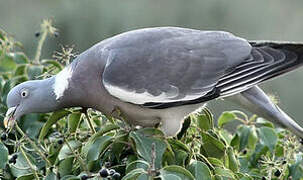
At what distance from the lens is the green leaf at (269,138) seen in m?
1.63

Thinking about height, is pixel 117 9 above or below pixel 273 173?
below

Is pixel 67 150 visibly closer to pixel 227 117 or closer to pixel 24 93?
pixel 24 93

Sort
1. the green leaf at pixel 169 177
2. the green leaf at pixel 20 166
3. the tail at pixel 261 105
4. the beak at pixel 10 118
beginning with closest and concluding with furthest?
1. the green leaf at pixel 169 177
2. the green leaf at pixel 20 166
3. the beak at pixel 10 118
4. the tail at pixel 261 105

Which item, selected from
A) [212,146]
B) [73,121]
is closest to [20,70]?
[73,121]

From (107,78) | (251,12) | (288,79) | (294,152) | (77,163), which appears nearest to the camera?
(77,163)

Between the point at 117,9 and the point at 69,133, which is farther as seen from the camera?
the point at 117,9

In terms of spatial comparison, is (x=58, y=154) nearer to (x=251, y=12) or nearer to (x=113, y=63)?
(x=113, y=63)

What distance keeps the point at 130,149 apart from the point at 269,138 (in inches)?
14.7


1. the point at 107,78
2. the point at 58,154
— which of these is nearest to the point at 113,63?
the point at 107,78

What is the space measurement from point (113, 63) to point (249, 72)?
0.36 metres

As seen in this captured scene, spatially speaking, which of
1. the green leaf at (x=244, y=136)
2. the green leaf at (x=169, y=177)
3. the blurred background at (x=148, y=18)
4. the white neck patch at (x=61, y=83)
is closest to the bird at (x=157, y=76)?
the white neck patch at (x=61, y=83)

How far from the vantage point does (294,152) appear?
1572 mm

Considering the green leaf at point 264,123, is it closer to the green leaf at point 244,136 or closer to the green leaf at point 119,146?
the green leaf at point 244,136

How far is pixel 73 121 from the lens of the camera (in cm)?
153
